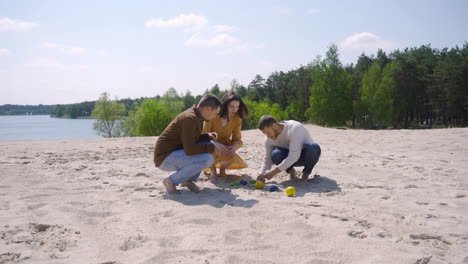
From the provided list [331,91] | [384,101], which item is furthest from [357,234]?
[384,101]

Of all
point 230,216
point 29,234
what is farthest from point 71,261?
point 230,216

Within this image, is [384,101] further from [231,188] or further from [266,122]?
[231,188]

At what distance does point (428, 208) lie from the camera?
10.8ft

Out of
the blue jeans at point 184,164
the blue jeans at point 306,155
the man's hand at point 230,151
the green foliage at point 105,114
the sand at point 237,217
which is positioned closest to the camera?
the sand at point 237,217

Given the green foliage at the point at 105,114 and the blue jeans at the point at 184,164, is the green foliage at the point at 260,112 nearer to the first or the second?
the green foliage at the point at 105,114

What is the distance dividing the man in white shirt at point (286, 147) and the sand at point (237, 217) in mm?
289

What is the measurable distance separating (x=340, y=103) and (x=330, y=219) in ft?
111

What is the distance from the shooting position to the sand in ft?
7.64

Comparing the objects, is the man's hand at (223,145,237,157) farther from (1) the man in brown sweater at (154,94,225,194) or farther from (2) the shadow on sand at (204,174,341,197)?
(1) the man in brown sweater at (154,94,225,194)

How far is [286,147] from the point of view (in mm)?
4773

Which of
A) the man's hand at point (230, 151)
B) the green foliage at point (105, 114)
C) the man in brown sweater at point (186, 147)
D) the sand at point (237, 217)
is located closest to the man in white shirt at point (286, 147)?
the sand at point (237, 217)

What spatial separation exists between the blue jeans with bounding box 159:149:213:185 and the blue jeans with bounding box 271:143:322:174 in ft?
3.57

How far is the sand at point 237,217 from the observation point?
7.64 ft

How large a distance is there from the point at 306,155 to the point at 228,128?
1224 millimetres
